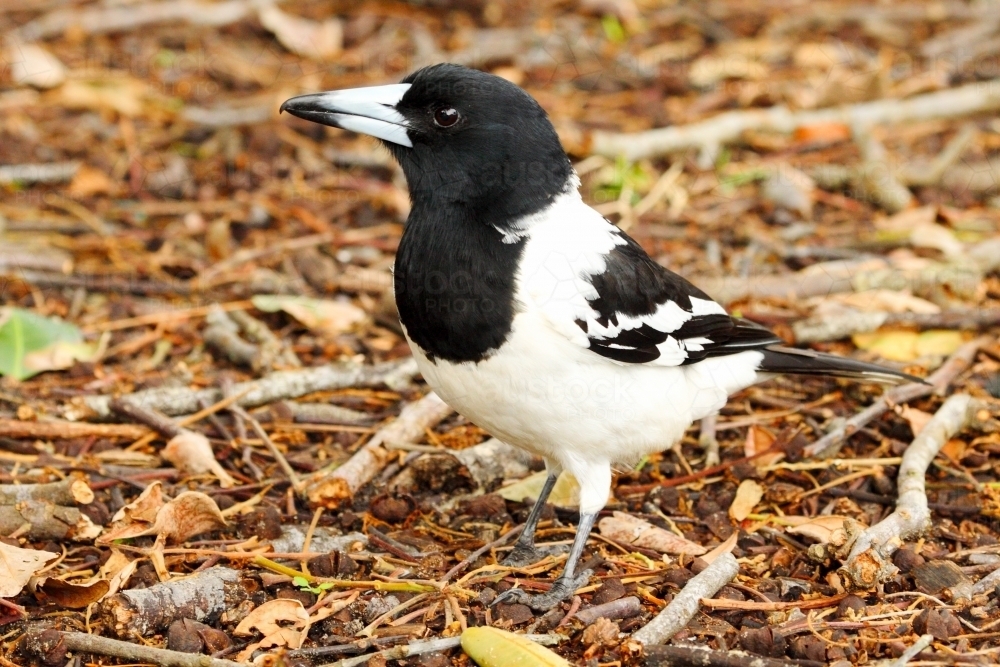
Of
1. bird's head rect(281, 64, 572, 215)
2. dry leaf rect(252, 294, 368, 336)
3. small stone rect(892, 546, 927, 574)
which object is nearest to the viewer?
small stone rect(892, 546, 927, 574)

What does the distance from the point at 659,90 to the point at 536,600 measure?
5.00m

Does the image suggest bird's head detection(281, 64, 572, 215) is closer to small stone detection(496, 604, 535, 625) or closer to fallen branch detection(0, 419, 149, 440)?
small stone detection(496, 604, 535, 625)

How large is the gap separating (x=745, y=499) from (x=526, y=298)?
1261 millimetres

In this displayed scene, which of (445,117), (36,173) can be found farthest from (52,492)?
(36,173)

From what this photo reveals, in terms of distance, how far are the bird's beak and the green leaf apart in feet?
5.70

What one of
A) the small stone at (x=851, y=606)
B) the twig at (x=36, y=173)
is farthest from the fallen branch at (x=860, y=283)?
the twig at (x=36, y=173)

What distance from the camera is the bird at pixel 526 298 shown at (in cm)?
344

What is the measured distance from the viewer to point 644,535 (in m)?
3.87

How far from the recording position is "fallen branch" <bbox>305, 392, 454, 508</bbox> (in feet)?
13.0

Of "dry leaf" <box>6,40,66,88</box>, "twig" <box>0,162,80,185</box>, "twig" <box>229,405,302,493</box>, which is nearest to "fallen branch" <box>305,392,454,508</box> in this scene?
"twig" <box>229,405,302,493</box>

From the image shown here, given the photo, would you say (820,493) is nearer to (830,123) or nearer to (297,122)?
(830,123)

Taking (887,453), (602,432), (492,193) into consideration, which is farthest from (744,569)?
(492,193)

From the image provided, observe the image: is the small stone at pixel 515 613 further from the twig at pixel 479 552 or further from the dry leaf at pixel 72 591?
the dry leaf at pixel 72 591

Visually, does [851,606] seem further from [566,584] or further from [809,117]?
[809,117]
